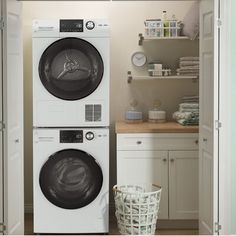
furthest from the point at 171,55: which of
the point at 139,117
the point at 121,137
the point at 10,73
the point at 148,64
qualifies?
the point at 10,73

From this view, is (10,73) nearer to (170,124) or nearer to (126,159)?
(126,159)

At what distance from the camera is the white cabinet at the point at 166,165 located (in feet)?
15.7

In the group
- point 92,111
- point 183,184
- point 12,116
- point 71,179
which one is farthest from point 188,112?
point 12,116

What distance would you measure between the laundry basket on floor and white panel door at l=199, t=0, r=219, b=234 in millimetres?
382

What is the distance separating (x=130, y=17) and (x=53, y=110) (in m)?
1.39

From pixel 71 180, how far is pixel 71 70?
91cm

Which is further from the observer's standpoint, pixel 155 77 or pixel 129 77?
pixel 129 77

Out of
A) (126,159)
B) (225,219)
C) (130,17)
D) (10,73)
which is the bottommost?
(225,219)

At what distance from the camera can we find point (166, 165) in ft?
15.8

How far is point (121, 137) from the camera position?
477 cm

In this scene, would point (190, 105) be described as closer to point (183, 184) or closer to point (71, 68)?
point (183, 184)

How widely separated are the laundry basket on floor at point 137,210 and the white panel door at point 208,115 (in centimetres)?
38

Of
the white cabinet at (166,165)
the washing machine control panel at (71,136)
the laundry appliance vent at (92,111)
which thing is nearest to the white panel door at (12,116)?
the washing machine control panel at (71,136)

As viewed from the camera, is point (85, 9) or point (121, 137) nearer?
point (121, 137)
